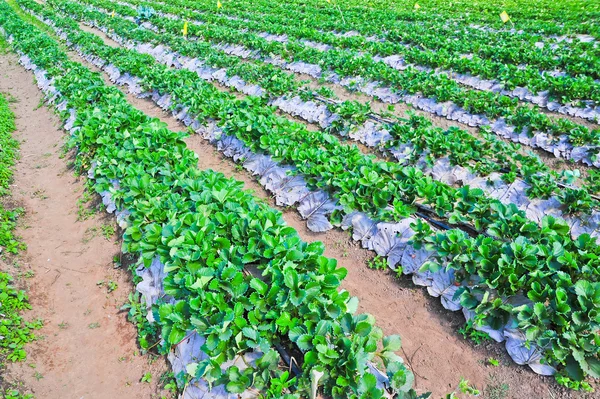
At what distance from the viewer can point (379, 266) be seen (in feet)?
17.9

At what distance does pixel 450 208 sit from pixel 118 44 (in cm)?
2037

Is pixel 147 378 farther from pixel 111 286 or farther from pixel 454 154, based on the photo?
pixel 454 154

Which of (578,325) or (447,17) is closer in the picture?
(578,325)

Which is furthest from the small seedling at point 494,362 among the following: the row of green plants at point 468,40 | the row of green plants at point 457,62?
the row of green plants at point 468,40

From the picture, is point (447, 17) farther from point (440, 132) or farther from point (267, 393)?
point (267, 393)


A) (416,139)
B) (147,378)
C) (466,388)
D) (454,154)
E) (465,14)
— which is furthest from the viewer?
(465,14)

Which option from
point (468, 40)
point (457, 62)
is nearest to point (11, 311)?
point (457, 62)

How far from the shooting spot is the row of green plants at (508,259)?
3.83 m

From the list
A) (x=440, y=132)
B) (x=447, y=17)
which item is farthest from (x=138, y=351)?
(x=447, y=17)

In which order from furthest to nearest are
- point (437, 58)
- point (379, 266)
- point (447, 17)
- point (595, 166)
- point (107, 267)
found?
point (447, 17) < point (437, 58) < point (595, 166) < point (107, 267) < point (379, 266)

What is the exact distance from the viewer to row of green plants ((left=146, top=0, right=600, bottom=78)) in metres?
11.1

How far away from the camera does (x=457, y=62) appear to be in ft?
37.4

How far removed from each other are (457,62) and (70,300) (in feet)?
36.8

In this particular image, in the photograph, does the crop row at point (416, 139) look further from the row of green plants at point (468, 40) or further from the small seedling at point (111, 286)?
the small seedling at point (111, 286)
